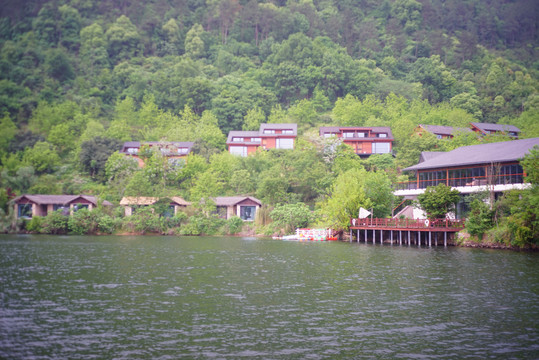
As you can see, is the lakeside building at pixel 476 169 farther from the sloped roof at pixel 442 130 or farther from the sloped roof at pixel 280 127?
the sloped roof at pixel 280 127

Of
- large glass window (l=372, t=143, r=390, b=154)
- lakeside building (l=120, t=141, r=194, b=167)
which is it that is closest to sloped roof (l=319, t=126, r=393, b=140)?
large glass window (l=372, t=143, r=390, b=154)

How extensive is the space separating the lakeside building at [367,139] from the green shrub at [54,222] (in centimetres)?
4752

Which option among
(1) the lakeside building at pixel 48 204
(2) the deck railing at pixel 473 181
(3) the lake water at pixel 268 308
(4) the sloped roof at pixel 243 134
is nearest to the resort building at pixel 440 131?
(2) the deck railing at pixel 473 181

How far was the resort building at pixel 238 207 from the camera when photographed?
72.8 m

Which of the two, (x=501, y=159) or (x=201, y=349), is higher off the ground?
(x=501, y=159)

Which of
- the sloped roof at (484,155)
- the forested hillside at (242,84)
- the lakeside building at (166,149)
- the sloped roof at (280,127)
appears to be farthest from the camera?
the sloped roof at (280,127)

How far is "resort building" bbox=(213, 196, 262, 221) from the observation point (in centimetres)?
7281

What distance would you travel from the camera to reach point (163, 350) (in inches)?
638

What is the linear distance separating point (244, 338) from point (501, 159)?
43.1 metres

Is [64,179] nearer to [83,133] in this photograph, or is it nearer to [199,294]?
[83,133]

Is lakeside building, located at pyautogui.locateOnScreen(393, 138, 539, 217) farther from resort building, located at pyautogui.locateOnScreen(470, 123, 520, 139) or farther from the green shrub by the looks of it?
the green shrub

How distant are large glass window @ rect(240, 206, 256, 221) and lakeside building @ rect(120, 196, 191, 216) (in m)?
8.27

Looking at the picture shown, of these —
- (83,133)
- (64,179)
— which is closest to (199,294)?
(64,179)

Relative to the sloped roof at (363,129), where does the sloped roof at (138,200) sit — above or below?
below
